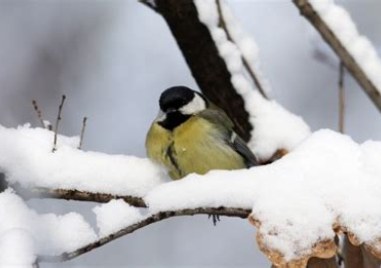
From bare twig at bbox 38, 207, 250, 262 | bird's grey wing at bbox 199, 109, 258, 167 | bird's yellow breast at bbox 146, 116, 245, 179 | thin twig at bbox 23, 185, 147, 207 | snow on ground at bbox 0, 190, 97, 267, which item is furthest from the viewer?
bird's grey wing at bbox 199, 109, 258, 167

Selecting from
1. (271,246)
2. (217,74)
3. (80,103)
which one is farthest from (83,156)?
(80,103)

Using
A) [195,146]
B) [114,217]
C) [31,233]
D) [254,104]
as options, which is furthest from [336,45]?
[31,233]

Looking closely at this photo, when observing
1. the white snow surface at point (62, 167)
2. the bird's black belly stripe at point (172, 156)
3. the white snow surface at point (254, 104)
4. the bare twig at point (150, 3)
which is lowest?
the white snow surface at point (62, 167)

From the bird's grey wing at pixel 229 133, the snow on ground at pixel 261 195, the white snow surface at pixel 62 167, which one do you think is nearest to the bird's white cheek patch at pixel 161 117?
the bird's grey wing at pixel 229 133

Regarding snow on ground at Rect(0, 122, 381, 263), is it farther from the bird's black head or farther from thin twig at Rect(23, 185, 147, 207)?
the bird's black head

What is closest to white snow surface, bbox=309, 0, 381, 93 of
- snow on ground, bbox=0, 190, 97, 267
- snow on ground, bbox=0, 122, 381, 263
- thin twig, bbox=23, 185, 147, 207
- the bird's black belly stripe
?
the bird's black belly stripe

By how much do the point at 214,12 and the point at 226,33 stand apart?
4.4 inches

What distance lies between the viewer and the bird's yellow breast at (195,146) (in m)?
2.47

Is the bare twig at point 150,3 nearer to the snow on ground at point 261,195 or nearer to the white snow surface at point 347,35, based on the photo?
the white snow surface at point 347,35

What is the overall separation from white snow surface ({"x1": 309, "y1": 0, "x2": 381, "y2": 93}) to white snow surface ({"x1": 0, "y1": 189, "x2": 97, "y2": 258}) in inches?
46.1

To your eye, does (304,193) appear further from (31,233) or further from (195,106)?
(195,106)

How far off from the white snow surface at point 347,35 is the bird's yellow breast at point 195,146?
1.63 ft

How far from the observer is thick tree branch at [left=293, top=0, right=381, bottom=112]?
2.29 metres

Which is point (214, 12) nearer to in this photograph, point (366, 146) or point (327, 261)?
point (366, 146)
